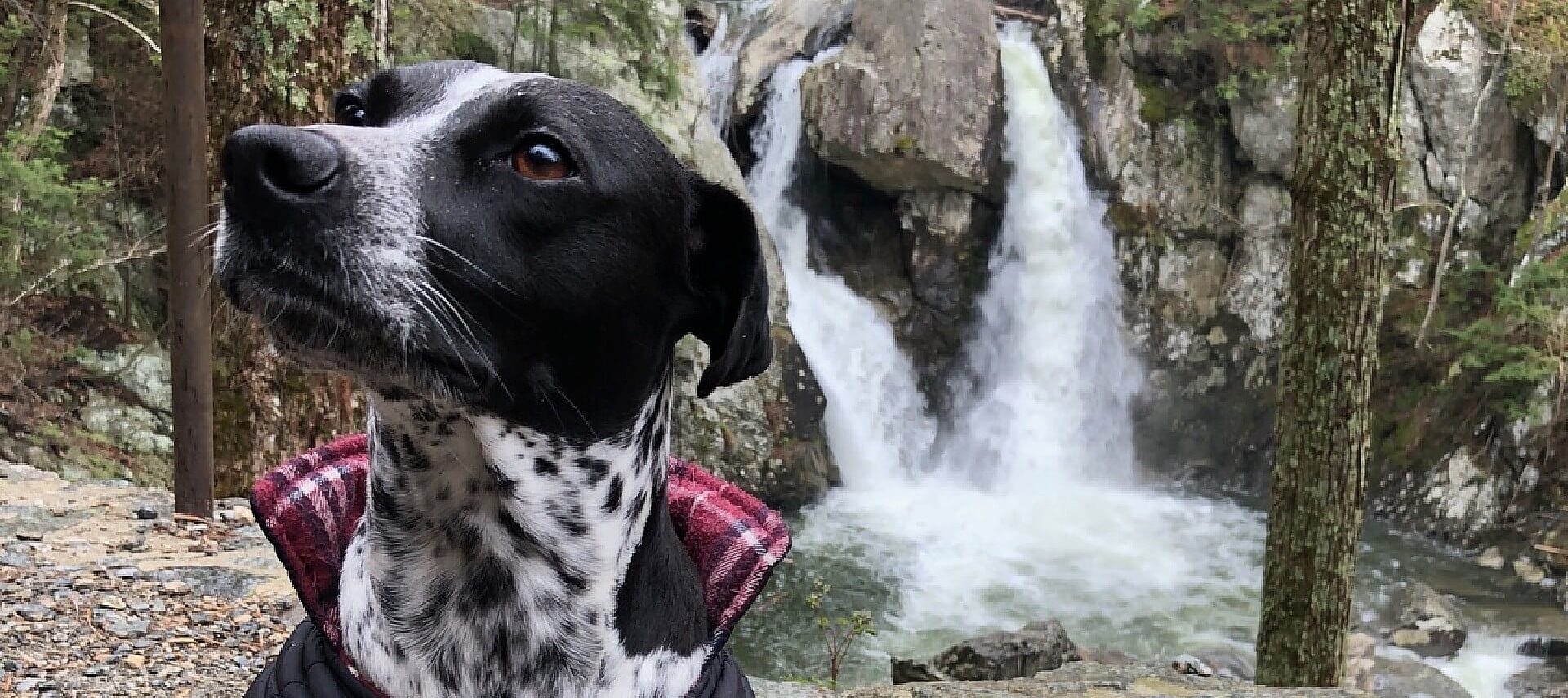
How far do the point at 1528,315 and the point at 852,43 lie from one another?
26.3 feet

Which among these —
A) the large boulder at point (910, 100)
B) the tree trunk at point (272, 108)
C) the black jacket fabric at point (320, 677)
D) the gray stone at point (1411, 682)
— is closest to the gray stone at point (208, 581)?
the tree trunk at point (272, 108)

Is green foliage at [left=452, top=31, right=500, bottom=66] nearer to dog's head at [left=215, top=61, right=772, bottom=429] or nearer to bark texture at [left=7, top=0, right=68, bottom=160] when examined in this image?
bark texture at [left=7, top=0, right=68, bottom=160]

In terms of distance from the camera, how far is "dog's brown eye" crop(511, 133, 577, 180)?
1.82 metres

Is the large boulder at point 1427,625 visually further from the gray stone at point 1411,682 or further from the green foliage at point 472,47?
the green foliage at point 472,47

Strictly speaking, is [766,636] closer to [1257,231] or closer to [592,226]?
[592,226]

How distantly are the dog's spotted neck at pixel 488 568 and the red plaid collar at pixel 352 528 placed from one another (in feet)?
0.40

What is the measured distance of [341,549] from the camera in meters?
2.11

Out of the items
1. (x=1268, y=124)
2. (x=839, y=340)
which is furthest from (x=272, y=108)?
(x=1268, y=124)

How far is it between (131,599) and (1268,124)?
13.8 meters

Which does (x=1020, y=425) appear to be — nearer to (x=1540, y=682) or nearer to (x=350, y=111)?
(x=1540, y=682)

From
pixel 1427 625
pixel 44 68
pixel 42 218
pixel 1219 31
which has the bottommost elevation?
pixel 1427 625

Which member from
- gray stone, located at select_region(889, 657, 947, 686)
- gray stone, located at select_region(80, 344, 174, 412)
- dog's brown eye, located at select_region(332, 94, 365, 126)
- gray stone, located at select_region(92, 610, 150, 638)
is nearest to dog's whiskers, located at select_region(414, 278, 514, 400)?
dog's brown eye, located at select_region(332, 94, 365, 126)

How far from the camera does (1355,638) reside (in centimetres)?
895

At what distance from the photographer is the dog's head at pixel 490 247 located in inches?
64.4
